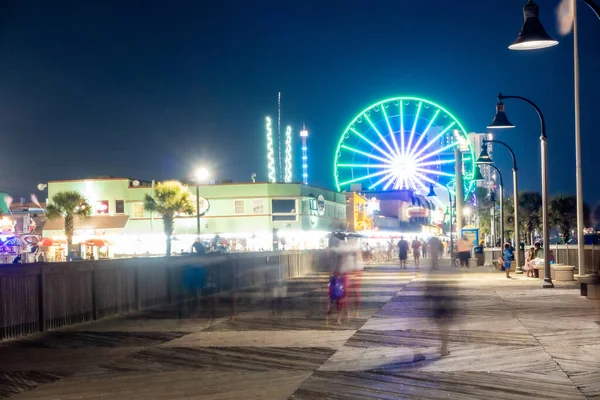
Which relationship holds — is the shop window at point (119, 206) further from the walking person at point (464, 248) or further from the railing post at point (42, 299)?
the railing post at point (42, 299)

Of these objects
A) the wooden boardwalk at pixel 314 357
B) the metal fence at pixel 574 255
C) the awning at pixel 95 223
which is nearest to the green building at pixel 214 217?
the awning at pixel 95 223

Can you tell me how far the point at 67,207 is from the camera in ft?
231

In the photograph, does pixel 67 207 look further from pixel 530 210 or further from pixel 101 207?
pixel 530 210

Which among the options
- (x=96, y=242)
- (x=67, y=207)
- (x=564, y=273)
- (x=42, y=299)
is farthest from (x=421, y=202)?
(x=42, y=299)

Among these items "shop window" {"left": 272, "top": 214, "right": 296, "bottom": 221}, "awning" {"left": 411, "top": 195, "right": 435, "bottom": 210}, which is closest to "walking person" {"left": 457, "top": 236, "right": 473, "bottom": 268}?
"shop window" {"left": 272, "top": 214, "right": 296, "bottom": 221}

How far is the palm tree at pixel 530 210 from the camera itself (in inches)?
4663

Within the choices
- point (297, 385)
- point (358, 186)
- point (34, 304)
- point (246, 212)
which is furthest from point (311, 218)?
point (297, 385)

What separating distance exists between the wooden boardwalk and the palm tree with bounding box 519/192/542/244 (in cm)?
10314

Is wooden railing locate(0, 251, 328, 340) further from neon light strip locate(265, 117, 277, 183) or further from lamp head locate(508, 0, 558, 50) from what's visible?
neon light strip locate(265, 117, 277, 183)

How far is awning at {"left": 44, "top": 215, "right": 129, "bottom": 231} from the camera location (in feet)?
244

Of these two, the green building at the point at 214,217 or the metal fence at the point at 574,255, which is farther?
the green building at the point at 214,217

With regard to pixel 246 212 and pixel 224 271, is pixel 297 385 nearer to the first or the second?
pixel 224 271

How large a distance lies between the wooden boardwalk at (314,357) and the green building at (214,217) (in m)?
53.8

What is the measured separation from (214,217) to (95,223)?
32.9 feet
